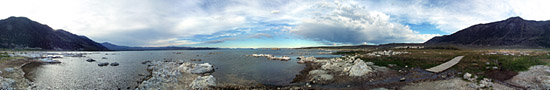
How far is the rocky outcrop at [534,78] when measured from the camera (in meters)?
14.6

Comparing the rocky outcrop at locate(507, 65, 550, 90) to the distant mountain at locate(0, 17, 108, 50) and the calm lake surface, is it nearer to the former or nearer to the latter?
the calm lake surface

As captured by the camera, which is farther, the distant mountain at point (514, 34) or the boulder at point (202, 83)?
the distant mountain at point (514, 34)

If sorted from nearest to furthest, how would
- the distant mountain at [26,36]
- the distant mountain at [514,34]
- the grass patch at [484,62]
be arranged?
the grass patch at [484,62]
the distant mountain at [514,34]
the distant mountain at [26,36]

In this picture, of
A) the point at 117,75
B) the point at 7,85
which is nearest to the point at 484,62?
the point at 117,75

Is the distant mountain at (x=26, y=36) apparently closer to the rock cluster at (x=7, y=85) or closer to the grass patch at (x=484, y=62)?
the rock cluster at (x=7, y=85)

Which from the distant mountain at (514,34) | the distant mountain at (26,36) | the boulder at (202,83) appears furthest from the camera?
the distant mountain at (26,36)

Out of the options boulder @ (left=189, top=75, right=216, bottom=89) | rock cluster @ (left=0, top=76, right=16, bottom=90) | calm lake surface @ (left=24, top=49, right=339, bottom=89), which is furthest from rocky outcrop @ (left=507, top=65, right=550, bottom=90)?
rock cluster @ (left=0, top=76, right=16, bottom=90)

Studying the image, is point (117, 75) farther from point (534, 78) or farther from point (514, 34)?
point (514, 34)

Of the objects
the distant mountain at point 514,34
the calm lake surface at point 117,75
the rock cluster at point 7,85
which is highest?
the distant mountain at point 514,34

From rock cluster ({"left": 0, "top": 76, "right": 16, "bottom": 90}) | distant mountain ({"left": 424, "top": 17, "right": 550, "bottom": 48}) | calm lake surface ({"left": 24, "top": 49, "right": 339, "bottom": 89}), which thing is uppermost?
distant mountain ({"left": 424, "top": 17, "right": 550, "bottom": 48})

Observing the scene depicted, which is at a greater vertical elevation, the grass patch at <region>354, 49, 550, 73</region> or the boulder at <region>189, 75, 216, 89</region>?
the grass patch at <region>354, 49, 550, 73</region>

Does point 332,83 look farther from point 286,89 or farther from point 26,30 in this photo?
point 26,30

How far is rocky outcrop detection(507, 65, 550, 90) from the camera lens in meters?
14.6

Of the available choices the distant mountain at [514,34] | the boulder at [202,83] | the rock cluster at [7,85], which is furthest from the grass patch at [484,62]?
the distant mountain at [514,34]
